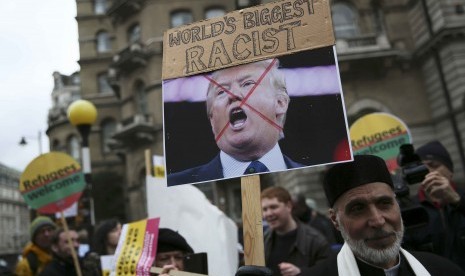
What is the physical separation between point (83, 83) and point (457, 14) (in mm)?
28355

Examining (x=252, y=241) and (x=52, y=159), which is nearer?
(x=252, y=241)

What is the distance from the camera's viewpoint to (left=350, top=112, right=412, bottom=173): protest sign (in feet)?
17.5

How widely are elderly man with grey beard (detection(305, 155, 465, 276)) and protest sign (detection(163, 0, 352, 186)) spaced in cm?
15

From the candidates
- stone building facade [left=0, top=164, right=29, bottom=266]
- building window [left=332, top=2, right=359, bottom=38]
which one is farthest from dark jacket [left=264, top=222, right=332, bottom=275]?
stone building facade [left=0, top=164, right=29, bottom=266]

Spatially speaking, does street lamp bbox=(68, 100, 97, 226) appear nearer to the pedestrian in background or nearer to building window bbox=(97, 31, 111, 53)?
the pedestrian in background

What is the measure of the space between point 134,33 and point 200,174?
2884 cm

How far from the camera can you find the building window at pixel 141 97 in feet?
94.6

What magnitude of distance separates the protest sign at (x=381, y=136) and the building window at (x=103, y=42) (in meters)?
35.1

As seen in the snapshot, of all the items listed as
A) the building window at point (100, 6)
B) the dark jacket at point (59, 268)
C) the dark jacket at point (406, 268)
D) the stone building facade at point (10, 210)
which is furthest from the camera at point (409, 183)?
the stone building facade at point (10, 210)

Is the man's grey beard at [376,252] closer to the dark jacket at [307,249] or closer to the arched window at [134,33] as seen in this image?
the dark jacket at [307,249]

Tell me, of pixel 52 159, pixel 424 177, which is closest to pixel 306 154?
pixel 424 177

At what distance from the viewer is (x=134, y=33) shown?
2984cm

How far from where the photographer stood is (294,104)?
8.24 ft

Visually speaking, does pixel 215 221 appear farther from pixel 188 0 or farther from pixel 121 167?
pixel 121 167
